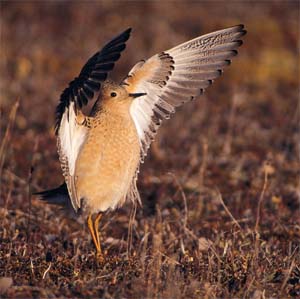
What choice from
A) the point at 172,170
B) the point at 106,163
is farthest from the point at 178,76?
the point at 172,170

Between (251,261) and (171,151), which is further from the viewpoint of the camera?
(171,151)

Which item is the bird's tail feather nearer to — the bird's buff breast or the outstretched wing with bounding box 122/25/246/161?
the bird's buff breast

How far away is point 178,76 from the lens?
7.28 m

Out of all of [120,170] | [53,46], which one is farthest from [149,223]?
[53,46]

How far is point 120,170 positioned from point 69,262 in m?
1.02

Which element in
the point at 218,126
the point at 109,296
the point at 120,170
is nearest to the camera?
the point at 109,296

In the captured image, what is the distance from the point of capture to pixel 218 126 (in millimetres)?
11625

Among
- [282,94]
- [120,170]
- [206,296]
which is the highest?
[282,94]

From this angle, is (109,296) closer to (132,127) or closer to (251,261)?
(251,261)

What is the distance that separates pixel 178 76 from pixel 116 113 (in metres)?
0.86

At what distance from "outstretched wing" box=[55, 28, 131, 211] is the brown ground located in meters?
0.74

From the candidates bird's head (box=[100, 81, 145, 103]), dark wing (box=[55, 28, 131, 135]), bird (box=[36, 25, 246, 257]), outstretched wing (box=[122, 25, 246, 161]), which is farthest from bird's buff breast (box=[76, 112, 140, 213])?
dark wing (box=[55, 28, 131, 135])

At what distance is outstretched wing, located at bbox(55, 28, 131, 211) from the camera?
19.2 feet

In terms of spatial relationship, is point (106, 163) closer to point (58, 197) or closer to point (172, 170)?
point (58, 197)
